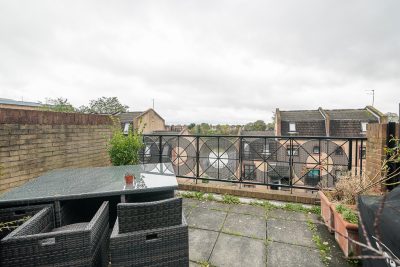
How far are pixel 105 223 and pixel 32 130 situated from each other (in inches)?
85.9

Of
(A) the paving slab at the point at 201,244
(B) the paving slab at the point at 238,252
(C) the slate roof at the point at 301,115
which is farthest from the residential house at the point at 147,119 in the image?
(B) the paving slab at the point at 238,252

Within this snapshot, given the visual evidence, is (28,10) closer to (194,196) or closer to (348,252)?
(194,196)

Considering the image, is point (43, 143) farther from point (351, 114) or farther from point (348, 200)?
point (351, 114)

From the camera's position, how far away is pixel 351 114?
19594mm

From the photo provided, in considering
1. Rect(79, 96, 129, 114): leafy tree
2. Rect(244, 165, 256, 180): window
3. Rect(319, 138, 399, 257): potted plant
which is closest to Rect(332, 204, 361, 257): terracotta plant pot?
Rect(319, 138, 399, 257): potted plant

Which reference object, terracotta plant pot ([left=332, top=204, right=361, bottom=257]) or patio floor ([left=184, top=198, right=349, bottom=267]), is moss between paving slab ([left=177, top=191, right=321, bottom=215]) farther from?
terracotta plant pot ([left=332, top=204, right=361, bottom=257])

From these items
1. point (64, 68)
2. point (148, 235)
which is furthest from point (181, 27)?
point (64, 68)

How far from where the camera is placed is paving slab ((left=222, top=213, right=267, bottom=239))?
2682mm

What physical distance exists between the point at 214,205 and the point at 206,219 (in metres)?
0.53

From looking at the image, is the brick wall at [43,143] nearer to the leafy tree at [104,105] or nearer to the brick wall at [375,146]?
the brick wall at [375,146]

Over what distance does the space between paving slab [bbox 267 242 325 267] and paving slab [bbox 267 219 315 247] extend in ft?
0.35

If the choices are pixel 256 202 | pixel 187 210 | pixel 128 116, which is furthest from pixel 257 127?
pixel 187 210

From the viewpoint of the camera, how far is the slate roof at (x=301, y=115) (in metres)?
20.0

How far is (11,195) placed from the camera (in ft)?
6.47
